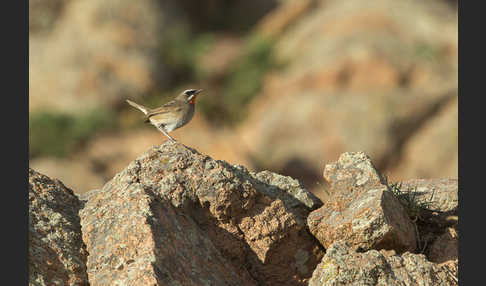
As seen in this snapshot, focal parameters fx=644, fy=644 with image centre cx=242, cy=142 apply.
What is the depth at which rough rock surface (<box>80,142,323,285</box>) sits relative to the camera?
20.8ft

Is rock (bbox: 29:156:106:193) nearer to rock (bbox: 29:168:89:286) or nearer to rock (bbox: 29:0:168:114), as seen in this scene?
rock (bbox: 29:0:168:114)

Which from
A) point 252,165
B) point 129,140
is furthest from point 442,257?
point 129,140

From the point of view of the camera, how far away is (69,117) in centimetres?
2762

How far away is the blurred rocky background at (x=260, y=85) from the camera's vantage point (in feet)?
80.7

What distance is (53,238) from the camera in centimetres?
664

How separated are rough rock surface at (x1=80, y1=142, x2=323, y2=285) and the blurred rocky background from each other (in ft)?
46.9

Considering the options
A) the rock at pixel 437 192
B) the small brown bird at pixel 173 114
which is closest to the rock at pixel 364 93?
the small brown bird at pixel 173 114

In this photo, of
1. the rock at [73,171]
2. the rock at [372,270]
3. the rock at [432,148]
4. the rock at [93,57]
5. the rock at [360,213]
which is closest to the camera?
the rock at [372,270]

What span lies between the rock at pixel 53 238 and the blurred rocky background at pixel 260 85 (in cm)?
1425

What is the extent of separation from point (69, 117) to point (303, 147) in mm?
10212

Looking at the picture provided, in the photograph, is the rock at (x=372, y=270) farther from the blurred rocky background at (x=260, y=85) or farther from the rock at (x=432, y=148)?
the rock at (x=432, y=148)

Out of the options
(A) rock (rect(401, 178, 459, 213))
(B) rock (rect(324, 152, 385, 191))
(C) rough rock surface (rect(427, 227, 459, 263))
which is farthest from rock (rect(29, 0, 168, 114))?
(C) rough rock surface (rect(427, 227, 459, 263))

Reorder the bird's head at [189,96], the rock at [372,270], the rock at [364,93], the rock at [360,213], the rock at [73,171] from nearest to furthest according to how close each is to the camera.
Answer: the rock at [372,270], the rock at [360,213], the bird's head at [189,96], the rock at [73,171], the rock at [364,93]

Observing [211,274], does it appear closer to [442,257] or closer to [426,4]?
[442,257]
